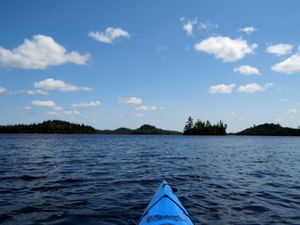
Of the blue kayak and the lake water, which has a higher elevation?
the blue kayak

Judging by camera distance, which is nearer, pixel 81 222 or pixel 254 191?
pixel 81 222

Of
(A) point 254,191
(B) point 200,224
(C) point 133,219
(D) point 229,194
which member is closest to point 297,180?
(A) point 254,191

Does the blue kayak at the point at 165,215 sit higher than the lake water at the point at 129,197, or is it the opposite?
the blue kayak at the point at 165,215

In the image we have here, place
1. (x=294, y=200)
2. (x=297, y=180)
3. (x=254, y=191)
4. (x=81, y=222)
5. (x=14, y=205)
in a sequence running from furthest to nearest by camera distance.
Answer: (x=297, y=180) < (x=254, y=191) < (x=294, y=200) < (x=14, y=205) < (x=81, y=222)

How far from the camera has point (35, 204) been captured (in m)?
12.8

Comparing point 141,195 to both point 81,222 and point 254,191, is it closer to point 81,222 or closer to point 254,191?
point 81,222

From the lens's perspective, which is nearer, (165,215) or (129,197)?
(165,215)

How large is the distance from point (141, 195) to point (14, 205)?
5.92 meters

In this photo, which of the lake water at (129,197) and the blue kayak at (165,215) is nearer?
the blue kayak at (165,215)

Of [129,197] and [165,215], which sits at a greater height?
[165,215]

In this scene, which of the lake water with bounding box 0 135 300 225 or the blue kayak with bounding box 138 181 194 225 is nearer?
the blue kayak with bounding box 138 181 194 225

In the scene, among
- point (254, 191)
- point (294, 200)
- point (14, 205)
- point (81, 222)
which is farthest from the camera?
point (254, 191)

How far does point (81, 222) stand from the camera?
420 inches

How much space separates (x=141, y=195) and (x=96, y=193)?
2.36 meters
